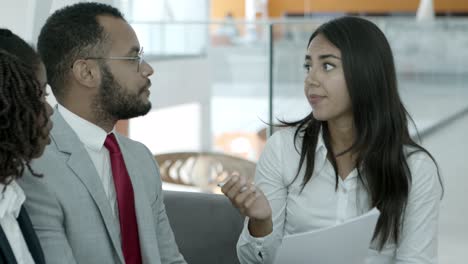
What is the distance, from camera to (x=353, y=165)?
2.20m

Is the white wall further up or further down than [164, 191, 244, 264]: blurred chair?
further down

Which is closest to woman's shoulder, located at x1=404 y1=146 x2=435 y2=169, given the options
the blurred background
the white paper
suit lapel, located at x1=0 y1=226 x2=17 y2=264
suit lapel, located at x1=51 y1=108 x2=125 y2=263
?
the white paper

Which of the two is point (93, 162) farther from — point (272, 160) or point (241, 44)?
point (241, 44)

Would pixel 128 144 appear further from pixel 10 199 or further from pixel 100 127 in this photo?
pixel 10 199

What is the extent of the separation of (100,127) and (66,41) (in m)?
0.22

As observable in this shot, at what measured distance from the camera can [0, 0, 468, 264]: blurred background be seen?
4.08m

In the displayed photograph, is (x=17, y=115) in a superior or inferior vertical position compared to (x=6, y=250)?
superior

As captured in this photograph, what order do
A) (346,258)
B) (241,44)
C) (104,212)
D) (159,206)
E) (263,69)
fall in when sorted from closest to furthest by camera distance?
(104,212) → (346,258) → (159,206) → (263,69) → (241,44)

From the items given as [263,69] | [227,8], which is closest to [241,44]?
[263,69]

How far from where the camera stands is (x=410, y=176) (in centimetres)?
214

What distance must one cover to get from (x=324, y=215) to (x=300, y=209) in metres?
0.06

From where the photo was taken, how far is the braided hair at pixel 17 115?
4.43 feet

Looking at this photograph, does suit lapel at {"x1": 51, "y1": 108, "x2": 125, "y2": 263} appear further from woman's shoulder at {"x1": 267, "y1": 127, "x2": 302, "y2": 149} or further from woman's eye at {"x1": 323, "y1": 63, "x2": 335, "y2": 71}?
woman's eye at {"x1": 323, "y1": 63, "x2": 335, "y2": 71}

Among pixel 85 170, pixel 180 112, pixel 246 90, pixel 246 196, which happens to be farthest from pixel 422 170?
pixel 180 112
